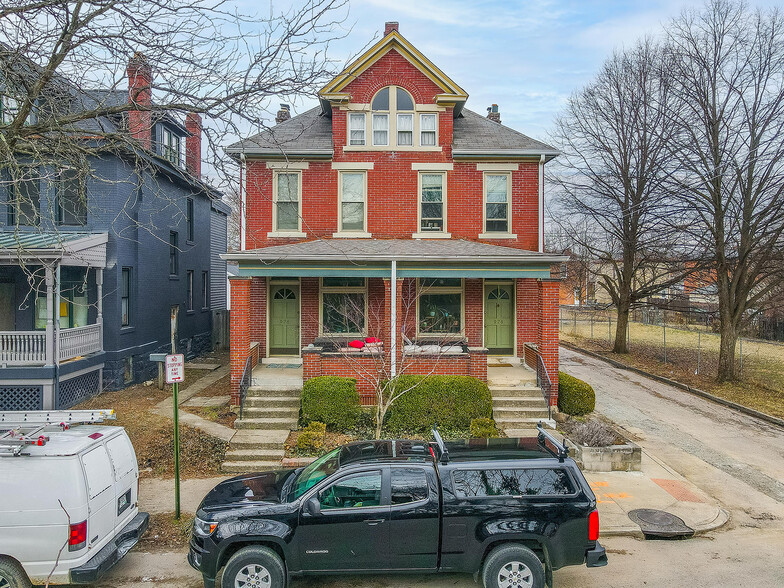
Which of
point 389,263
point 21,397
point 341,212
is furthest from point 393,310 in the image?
point 21,397

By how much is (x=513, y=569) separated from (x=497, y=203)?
37.6 ft

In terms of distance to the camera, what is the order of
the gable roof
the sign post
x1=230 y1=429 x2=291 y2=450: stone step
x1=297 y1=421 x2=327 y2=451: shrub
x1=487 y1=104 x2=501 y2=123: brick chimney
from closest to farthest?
the sign post < x1=297 y1=421 x2=327 y2=451: shrub < x1=230 y1=429 x2=291 y2=450: stone step < the gable roof < x1=487 y1=104 x2=501 y2=123: brick chimney

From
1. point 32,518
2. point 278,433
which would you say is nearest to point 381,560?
point 32,518

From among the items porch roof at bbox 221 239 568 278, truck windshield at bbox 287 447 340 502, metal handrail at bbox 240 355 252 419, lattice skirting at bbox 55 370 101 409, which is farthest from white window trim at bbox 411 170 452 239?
lattice skirting at bbox 55 370 101 409

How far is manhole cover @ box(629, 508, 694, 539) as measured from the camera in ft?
25.0

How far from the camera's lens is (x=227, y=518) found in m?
5.86

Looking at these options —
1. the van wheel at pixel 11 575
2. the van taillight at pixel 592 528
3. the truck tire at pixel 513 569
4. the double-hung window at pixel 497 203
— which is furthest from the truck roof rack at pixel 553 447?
the double-hung window at pixel 497 203

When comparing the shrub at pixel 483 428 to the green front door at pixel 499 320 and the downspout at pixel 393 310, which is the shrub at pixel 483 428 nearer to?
the downspout at pixel 393 310

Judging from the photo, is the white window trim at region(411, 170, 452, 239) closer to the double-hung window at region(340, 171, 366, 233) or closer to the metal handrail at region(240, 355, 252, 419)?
the double-hung window at region(340, 171, 366, 233)

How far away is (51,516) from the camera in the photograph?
545 cm

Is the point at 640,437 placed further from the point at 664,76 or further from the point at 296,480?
the point at 664,76

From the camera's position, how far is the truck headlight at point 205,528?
5801 mm

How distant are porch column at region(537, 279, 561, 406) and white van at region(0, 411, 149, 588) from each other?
411 inches

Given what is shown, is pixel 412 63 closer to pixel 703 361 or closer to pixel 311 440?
pixel 311 440
